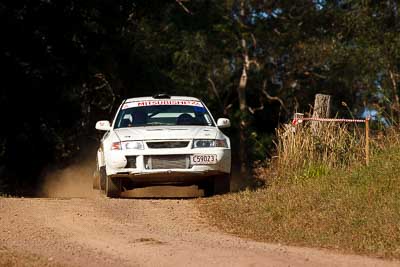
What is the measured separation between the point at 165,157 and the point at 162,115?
1754 millimetres

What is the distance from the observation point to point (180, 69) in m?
44.2

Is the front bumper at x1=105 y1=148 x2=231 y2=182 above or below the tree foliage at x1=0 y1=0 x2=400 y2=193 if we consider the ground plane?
below

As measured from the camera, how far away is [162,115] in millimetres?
15484

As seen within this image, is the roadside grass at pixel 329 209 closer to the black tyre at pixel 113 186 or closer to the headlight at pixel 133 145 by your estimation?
the headlight at pixel 133 145

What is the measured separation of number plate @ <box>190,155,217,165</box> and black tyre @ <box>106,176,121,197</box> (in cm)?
129

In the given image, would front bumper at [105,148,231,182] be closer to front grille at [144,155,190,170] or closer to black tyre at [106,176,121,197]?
front grille at [144,155,190,170]

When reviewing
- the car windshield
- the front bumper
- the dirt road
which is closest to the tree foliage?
the car windshield

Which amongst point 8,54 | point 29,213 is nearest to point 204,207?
point 29,213

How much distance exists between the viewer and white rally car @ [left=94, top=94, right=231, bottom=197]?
1384 centimetres

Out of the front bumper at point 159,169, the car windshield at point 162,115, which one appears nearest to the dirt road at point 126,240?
the front bumper at point 159,169

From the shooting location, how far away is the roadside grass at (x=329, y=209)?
388 inches

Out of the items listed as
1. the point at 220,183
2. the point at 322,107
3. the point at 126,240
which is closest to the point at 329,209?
the point at 126,240

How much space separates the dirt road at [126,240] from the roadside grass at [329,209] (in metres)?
0.38

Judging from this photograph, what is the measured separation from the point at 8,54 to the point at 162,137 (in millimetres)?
11133
